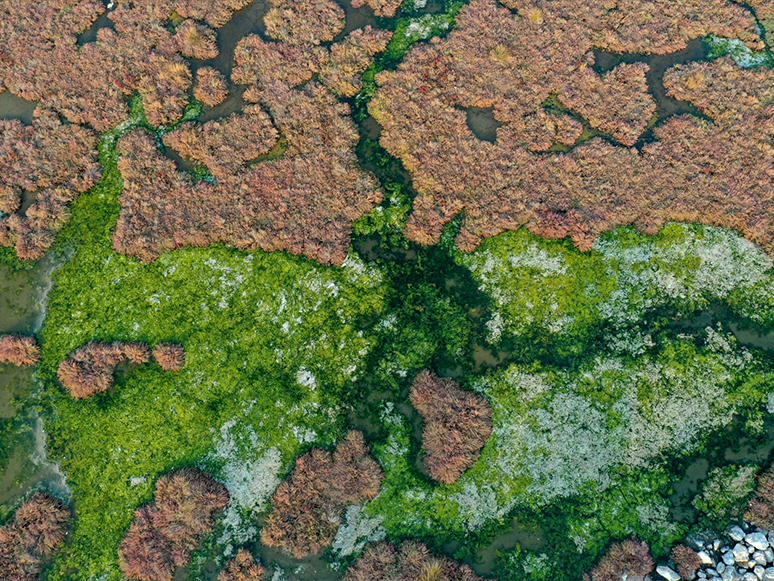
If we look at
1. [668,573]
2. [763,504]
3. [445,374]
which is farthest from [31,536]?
[763,504]

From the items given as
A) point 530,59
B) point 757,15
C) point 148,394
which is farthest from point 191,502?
point 757,15

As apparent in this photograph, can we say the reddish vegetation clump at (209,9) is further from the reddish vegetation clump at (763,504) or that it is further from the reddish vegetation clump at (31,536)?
the reddish vegetation clump at (763,504)

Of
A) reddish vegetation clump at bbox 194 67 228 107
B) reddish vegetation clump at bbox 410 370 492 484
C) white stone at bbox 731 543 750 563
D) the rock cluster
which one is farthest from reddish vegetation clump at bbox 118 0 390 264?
white stone at bbox 731 543 750 563

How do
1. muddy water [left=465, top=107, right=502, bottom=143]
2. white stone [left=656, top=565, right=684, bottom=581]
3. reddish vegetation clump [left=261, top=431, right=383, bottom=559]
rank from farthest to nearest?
muddy water [left=465, top=107, right=502, bottom=143], reddish vegetation clump [left=261, top=431, right=383, bottom=559], white stone [left=656, top=565, right=684, bottom=581]

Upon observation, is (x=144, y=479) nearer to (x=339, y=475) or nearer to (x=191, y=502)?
(x=191, y=502)

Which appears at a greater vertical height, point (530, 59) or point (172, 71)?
point (530, 59)

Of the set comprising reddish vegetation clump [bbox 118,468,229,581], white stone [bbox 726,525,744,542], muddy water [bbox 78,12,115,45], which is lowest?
reddish vegetation clump [bbox 118,468,229,581]

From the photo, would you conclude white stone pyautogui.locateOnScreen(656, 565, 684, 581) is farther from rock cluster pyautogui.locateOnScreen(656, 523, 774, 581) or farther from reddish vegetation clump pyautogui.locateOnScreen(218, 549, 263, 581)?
reddish vegetation clump pyautogui.locateOnScreen(218, 549, 263, 581)
